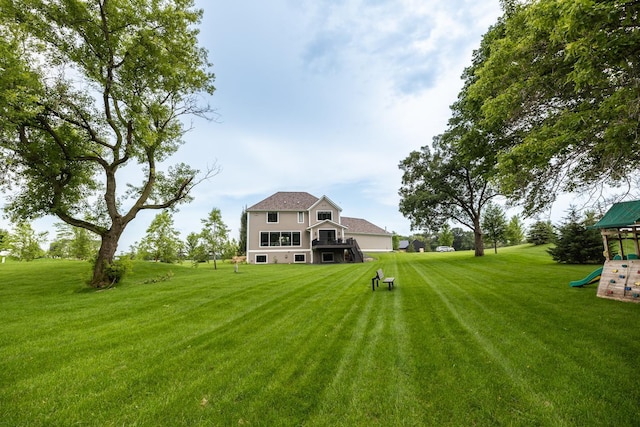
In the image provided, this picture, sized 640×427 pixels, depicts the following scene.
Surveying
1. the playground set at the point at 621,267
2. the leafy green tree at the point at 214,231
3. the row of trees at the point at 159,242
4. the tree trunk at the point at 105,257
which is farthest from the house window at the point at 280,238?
the playground set at the point at 621,267

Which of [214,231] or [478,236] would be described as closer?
[214,231]

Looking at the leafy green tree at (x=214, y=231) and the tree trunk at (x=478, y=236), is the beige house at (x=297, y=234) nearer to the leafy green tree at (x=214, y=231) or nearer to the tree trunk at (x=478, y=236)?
the leafy green tree at (x=214, y=231)

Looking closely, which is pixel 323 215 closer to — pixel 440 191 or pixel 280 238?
pixel 280 238

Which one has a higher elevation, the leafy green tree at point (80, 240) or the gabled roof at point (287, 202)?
the gabled roof at point (287, 202)

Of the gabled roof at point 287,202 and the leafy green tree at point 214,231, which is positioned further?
the gabled roof at point 287,202

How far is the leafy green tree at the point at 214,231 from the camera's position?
24.6 meters

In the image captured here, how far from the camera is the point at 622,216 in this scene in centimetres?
Answer: 963

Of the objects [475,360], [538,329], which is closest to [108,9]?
[475,360]

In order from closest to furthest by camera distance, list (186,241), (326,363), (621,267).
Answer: (326,363)
(621,267)
(186,241)

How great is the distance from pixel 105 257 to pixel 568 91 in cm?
1947

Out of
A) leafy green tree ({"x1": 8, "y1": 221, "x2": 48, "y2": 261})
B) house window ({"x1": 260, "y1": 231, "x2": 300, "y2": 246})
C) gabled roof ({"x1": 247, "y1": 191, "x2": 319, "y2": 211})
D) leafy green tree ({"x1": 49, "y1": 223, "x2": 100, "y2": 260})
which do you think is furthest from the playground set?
leafy green tree ({"x1": 8, "y1": 221, "x2": 48, "y2": 261})

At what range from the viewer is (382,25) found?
13.3 metres

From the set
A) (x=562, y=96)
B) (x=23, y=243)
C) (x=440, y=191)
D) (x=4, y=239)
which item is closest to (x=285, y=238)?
(x=440, y=191)

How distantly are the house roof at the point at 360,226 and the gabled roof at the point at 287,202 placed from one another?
455 inches
